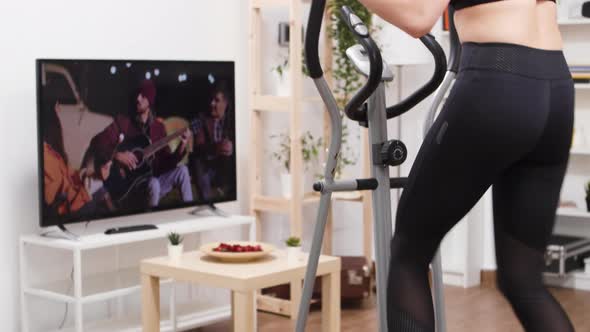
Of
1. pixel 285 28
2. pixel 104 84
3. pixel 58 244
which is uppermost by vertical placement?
pixel 285 28

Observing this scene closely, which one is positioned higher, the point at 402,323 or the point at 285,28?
the point at 285,28

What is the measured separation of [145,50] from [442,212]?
241 cm

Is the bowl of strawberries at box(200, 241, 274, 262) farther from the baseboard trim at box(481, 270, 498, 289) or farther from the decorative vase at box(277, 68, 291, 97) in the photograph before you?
the baseboard trim at box(481, 270, 498, 289)

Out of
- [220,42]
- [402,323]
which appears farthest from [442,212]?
[220,42]

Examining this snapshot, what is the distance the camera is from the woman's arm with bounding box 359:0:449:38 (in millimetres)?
1781

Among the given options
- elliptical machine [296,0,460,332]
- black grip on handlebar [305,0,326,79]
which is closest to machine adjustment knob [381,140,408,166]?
elliptical machine [296,0,460,332]

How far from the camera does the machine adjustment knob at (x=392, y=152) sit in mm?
2295

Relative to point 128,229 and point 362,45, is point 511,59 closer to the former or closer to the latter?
point 362,45

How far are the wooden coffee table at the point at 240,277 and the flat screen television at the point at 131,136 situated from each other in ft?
1.35

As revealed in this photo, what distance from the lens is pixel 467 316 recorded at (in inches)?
163

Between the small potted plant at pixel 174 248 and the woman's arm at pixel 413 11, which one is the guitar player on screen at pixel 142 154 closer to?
the small potted plant at pixel 174 248

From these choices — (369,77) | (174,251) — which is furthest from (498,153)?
(174,251)

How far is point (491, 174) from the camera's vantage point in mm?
1793

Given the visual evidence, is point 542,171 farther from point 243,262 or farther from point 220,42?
point 220,42
